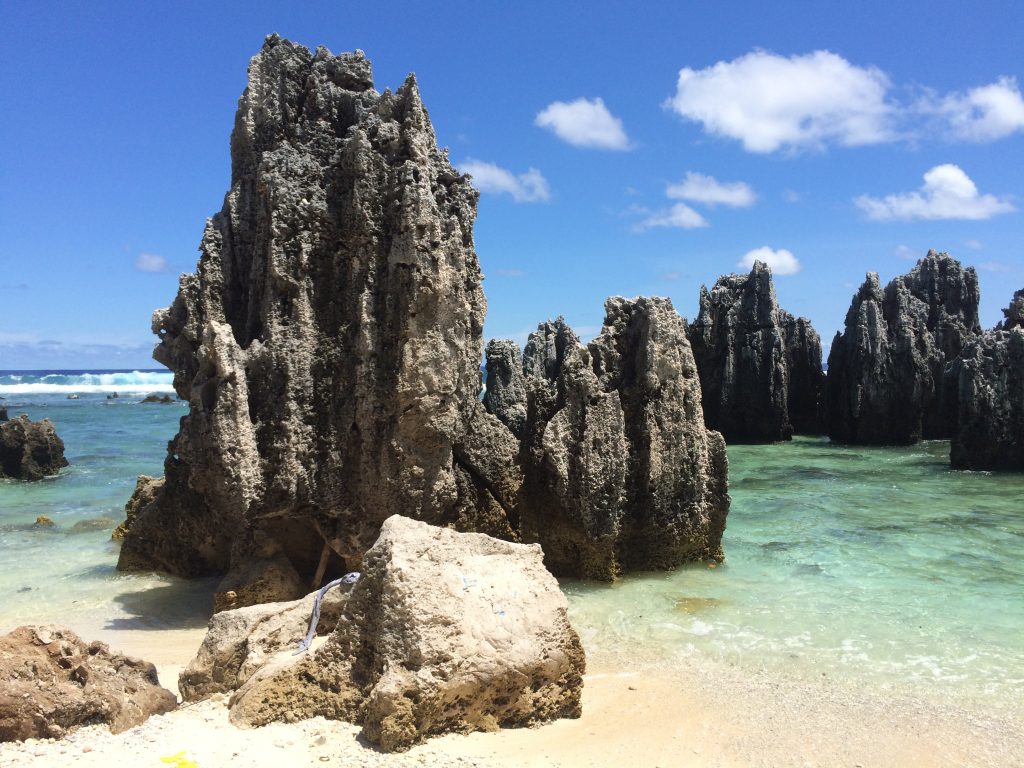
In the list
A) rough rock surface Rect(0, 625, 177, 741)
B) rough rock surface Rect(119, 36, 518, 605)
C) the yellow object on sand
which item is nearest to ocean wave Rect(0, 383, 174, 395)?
rough rock surface Rect(119, 36, 518, 605)

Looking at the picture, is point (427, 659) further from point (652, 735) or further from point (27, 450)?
point (27, 450)

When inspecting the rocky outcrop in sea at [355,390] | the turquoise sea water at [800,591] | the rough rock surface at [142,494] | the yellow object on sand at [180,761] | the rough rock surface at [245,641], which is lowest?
the turquoise sea water at [800,591]

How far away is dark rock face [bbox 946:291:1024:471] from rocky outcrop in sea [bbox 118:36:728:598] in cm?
1274

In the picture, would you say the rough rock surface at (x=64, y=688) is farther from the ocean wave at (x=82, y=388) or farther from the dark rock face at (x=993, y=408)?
the ocean wave at (x=82, y=388)

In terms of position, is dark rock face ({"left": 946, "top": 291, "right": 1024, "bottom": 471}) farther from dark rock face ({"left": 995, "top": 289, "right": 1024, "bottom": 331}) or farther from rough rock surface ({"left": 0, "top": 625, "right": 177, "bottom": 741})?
rough rock surface ({"left": 0, "top": 625, "right": 177, "bottom": 741})

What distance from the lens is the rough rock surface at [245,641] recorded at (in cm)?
436

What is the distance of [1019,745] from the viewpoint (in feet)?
14.2

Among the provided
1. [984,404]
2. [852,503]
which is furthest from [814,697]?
[984,404]

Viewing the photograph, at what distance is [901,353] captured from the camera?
24.3 meters

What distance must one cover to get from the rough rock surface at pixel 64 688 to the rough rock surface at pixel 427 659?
56 cm

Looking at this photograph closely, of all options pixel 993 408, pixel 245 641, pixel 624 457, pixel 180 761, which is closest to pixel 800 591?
pixel 624 457

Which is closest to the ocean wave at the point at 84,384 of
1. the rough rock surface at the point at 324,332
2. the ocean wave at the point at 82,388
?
the ocean wave at the point at 82,388

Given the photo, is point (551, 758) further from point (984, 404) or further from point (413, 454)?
point (984, 404)

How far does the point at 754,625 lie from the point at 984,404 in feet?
46.6
